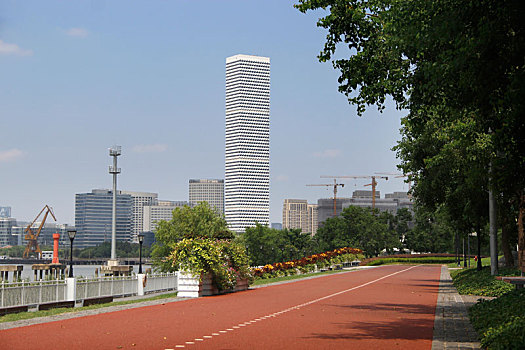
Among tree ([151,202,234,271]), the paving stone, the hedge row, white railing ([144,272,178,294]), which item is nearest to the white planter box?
white railing ([144,272,178,294])

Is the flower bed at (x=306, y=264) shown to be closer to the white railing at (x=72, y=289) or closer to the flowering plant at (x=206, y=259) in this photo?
the flowering plant at (x=206, y=259)

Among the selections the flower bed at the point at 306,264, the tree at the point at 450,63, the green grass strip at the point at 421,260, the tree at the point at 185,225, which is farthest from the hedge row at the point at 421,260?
the tree at the point at 450,63

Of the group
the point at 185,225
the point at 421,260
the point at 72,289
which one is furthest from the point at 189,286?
the point at 421,260

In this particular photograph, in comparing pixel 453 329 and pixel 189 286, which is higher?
pixel 453 329

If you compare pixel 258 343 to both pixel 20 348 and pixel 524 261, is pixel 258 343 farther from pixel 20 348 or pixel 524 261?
pixel 524 261

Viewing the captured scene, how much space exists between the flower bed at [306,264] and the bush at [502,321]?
1920 centimetres

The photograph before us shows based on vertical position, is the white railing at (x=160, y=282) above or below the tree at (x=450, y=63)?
below

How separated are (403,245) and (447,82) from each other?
120 m

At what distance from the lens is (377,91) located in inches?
664

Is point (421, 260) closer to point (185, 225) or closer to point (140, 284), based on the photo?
point (185, 225)

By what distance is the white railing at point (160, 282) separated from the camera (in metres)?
30.5

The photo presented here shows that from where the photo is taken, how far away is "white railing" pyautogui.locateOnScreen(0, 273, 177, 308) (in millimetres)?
19906

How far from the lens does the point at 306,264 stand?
5859cm

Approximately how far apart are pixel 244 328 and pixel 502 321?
5941 mm
